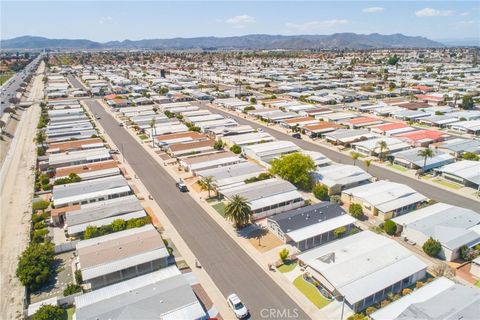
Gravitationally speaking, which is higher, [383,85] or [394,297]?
[383,85]

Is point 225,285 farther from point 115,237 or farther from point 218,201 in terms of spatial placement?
point 218,201

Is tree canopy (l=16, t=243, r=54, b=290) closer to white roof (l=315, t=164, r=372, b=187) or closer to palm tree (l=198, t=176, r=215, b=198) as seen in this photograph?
palm tree (l=198, t=176, r=215, b=198)

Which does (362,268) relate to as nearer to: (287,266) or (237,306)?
(287,266)

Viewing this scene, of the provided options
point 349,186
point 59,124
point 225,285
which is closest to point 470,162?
point 349,186

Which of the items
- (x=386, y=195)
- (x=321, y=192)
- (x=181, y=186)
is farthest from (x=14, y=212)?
(x=386, y=195)

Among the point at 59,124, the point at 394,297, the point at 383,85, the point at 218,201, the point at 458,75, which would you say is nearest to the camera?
the point at 394,297

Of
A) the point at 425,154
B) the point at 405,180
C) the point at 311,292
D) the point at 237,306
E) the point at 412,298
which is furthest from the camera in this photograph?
the point at 425,154

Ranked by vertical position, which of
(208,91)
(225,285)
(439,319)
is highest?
(208,91)

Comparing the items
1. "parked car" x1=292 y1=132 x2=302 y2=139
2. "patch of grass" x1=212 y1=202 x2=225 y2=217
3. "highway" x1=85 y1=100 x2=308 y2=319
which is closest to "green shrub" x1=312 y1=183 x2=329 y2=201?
"patch of grass" x1=212 y1=202 x2=225 y2=217
